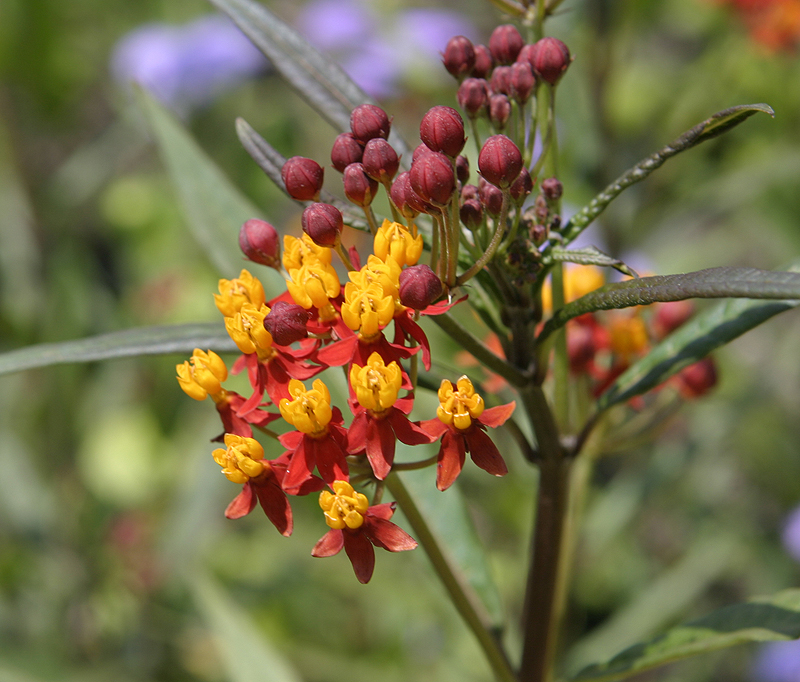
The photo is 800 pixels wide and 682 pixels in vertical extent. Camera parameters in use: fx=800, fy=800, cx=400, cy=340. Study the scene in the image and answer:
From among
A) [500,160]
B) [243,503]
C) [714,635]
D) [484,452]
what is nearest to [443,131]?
[500,160]

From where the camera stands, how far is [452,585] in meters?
0.92

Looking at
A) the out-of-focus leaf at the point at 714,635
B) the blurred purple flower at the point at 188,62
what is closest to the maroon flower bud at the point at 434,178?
the out-of-focus leaf at the point at 714,635

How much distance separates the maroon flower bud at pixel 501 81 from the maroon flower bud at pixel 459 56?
1.3 inches

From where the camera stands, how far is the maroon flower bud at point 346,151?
81 centimetres

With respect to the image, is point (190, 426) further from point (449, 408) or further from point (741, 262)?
point (741, 262)

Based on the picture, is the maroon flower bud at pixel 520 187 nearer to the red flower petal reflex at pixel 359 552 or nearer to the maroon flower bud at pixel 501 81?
the maroon flower bud at pixel 501 81

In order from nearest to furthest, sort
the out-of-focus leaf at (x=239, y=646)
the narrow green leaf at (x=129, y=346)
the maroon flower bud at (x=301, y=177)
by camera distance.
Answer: the maroon flower bud at (x=301, y=177), the narrow green leaf at (x=129, y=346), the out-of-focus leaf at (x=239, y=646)

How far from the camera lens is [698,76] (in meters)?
2.50

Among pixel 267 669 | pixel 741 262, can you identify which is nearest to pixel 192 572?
pixel 267 669

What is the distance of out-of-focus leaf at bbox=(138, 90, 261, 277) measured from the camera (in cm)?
126

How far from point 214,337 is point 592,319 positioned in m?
0.58

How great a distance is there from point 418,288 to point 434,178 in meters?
0.10

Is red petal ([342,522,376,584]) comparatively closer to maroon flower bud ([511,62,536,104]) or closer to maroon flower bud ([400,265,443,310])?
maroon flower bud ([400,265,443,310])

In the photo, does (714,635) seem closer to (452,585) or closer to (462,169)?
(452,585)
